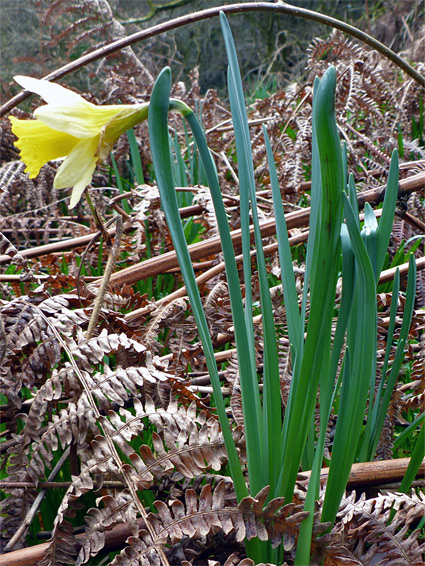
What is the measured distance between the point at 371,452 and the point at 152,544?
0.36 m

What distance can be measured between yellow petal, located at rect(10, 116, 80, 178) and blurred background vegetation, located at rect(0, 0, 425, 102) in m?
2.53

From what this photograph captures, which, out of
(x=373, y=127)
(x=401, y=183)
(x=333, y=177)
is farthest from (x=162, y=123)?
(x=373, y=127)

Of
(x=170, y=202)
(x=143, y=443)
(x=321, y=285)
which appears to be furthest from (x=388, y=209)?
(x=143, y=443)

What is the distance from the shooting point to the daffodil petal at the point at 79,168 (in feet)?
1.87

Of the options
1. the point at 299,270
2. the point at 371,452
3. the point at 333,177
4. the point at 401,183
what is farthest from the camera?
the point at 401,183

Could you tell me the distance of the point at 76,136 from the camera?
1.82 feet

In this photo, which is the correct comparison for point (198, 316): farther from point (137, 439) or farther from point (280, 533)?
point (137, 439)

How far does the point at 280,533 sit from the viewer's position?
556mm

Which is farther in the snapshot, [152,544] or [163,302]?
[163,302]

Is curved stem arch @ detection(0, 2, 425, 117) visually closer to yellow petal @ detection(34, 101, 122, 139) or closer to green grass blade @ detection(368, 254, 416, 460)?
yellow petal @ detection(34, 101, 122, 139)

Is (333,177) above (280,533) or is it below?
above

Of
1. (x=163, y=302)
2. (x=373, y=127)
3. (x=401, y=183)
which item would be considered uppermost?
(x=373, y=127)

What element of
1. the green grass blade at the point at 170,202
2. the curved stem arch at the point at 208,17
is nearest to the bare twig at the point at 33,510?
the green grass blade at the point at 170,202

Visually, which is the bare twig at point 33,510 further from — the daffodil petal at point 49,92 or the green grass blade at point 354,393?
the daffodil petal at point 49,92
